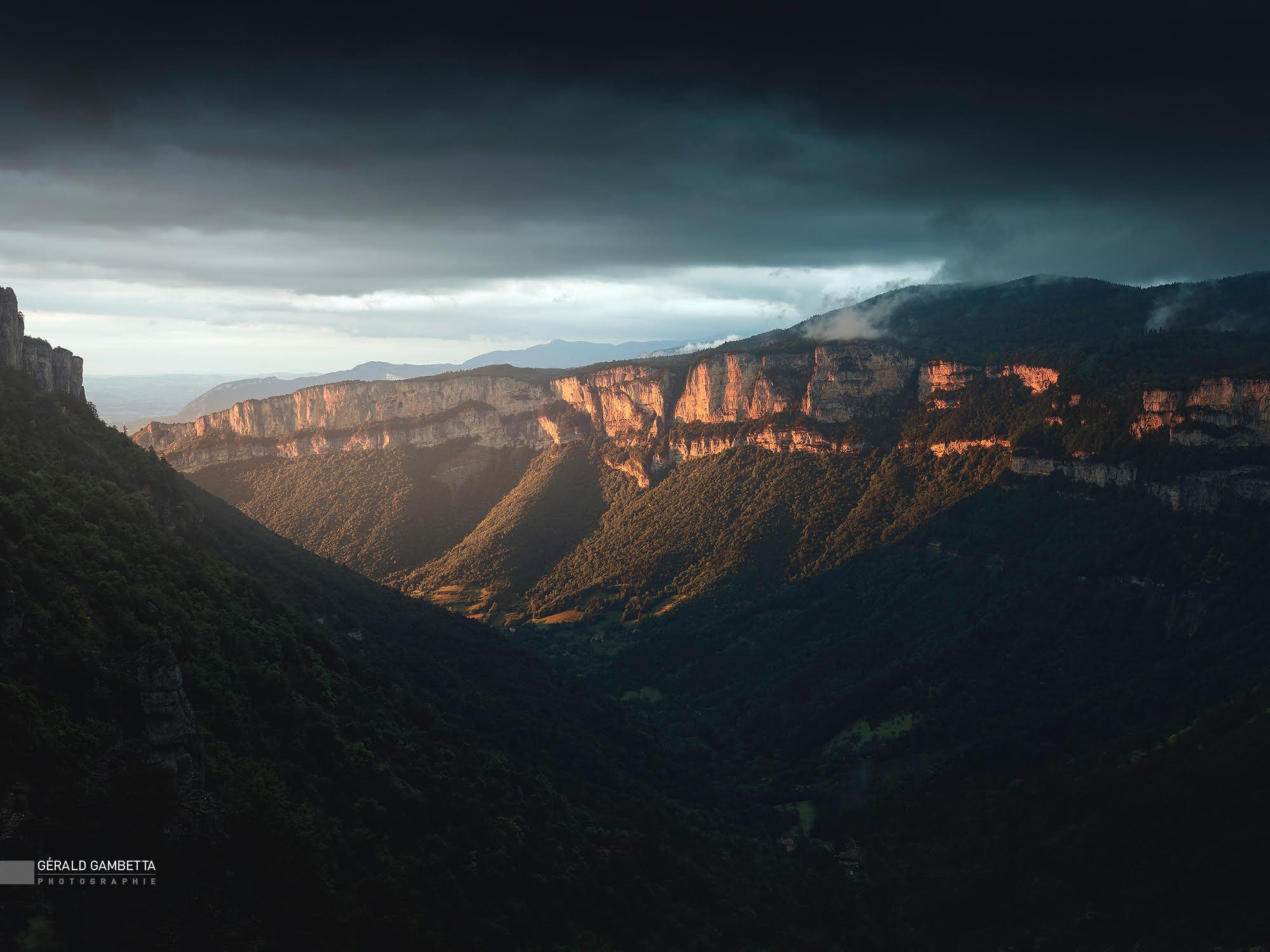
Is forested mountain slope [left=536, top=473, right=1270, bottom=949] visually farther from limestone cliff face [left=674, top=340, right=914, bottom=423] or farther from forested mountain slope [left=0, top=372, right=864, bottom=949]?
limestone cliff face [left=674, top=340, right=914, bottom=423]

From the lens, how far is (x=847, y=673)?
116 m

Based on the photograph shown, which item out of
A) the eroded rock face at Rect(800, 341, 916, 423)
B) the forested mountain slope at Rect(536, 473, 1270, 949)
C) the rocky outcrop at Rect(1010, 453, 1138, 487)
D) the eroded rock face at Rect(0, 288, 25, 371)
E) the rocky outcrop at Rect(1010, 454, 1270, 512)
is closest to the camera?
the forested mountain slope at Rect(536, 473, 1270, 949)

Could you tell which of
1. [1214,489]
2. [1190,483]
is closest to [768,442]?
[1190,483]

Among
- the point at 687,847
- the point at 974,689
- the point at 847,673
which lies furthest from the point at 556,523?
the point at 687,847

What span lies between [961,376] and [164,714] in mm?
151289

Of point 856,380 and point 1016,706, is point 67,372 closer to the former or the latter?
point 1016,706

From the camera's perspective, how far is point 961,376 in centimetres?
16312

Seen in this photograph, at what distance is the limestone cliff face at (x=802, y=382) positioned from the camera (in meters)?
171

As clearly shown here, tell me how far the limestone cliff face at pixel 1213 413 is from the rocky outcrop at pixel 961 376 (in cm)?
2928

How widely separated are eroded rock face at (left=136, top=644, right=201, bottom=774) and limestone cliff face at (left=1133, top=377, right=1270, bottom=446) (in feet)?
384


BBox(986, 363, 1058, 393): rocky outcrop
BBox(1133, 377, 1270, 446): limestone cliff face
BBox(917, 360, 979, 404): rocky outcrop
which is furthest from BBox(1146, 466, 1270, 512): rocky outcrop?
BBox(917, 360, 979, 404): rocky outcrop

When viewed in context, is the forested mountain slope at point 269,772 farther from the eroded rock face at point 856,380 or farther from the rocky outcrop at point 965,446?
the eroded rock face at point 856,380

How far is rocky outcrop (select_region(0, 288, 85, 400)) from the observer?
243 feet

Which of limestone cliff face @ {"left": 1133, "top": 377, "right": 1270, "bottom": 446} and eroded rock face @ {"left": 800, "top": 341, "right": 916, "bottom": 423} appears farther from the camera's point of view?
eroded rock face @ {"left": 800, "top": 341, "right": 916, "bottom": 423}
